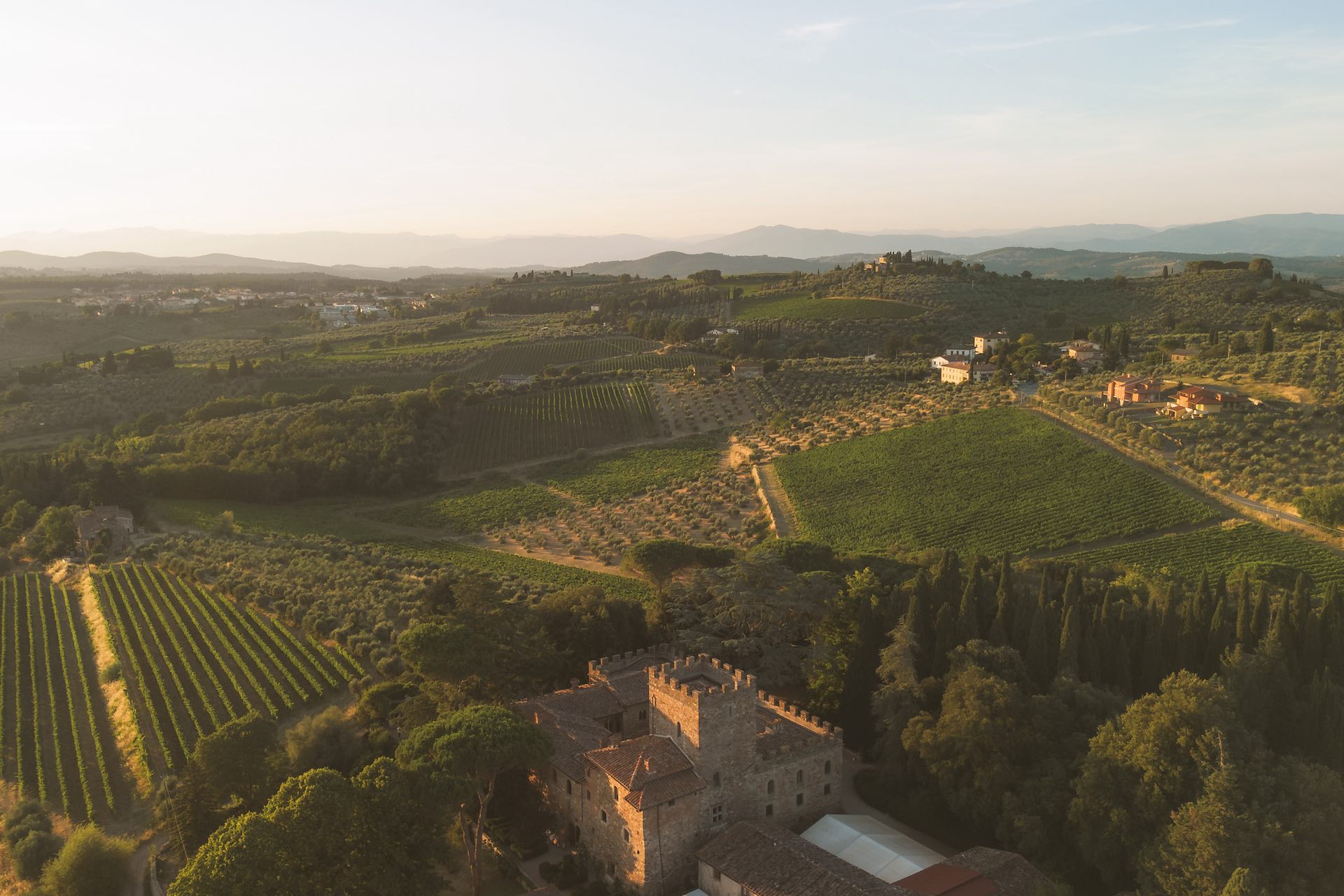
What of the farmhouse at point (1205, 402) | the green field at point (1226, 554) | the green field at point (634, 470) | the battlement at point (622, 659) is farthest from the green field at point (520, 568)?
the farmhouse at point (1205, 402)

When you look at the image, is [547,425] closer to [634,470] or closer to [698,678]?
[634,470]

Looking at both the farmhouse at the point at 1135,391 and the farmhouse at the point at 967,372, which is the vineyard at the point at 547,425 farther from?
the farmhouse at the point at 1135,391

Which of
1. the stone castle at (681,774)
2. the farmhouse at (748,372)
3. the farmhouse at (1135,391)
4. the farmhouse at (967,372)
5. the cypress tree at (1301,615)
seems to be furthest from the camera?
the farmhouse at (748,372)

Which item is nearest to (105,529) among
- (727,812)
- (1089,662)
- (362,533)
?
(362,533)

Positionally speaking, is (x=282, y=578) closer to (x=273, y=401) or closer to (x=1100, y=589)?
(x=1100, y=589)

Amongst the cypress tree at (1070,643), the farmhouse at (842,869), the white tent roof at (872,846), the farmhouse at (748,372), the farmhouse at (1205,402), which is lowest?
the white tent roof at (872,846)
